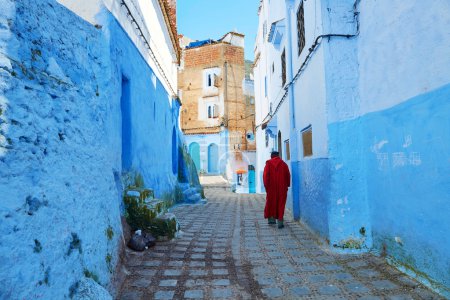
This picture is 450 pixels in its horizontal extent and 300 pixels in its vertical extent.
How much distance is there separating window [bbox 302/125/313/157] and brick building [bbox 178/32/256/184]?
59.5ft

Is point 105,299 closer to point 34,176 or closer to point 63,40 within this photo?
point 34,176

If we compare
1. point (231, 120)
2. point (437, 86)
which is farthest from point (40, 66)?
point (231, 120)

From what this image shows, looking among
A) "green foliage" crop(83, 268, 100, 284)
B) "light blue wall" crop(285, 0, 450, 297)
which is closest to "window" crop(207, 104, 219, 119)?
"light blue wall" crop(285, 0, 450, 297)

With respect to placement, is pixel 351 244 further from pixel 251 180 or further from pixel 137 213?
pixel 251 180

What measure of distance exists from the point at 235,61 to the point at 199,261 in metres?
23.8

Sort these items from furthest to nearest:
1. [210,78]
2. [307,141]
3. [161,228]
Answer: [210,78] < [307,141] < [161,228]

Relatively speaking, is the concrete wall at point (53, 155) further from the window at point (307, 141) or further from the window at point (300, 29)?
the window at point (300, 29)

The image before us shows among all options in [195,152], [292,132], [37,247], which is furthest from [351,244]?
[195,152]

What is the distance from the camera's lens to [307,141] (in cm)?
598

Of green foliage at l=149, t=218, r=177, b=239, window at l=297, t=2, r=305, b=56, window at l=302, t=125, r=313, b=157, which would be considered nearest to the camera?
green foliage at l=149, t=218, r=177, b=239

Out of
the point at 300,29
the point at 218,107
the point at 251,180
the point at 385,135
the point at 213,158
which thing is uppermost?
the point at 218,107

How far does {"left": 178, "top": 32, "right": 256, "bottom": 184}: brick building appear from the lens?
2505 cm

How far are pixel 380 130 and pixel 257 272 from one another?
7.82ft

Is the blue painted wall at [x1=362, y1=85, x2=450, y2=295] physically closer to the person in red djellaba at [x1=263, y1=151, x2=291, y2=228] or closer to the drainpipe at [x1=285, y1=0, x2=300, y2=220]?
the person in red djellaba at [x1=263, y1=151, x2=291, y2=228]
